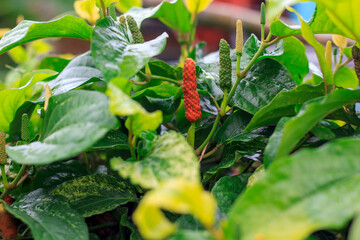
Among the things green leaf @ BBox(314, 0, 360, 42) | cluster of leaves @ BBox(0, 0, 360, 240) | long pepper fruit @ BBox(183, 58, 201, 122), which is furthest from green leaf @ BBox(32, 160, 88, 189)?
green leaf @ BBox(314, 0, 360, 42)

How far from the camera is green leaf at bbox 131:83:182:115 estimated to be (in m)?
0.56

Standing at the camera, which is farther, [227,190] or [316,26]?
[316,26]

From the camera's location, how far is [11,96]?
57 centimetres

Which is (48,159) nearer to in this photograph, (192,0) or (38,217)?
(38,217)

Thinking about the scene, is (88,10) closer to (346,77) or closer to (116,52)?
(116,52)

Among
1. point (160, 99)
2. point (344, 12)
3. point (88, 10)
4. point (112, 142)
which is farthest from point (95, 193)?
point (88, 10)

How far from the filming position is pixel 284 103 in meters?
0.46

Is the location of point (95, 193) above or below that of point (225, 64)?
below

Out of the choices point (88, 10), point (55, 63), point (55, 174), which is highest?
point (88, 10)

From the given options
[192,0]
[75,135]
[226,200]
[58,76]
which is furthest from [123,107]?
[192,0]

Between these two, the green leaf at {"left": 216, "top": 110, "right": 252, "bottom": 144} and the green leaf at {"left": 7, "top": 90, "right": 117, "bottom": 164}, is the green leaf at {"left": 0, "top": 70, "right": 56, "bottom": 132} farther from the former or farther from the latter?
the green leaf at {"left": 216, "top": 110, "right": 252, "bottom": 144}

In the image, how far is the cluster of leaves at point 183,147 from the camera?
0.26 metres

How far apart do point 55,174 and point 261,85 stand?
383 millimetres

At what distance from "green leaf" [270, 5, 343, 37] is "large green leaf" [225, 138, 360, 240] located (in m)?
0.28
